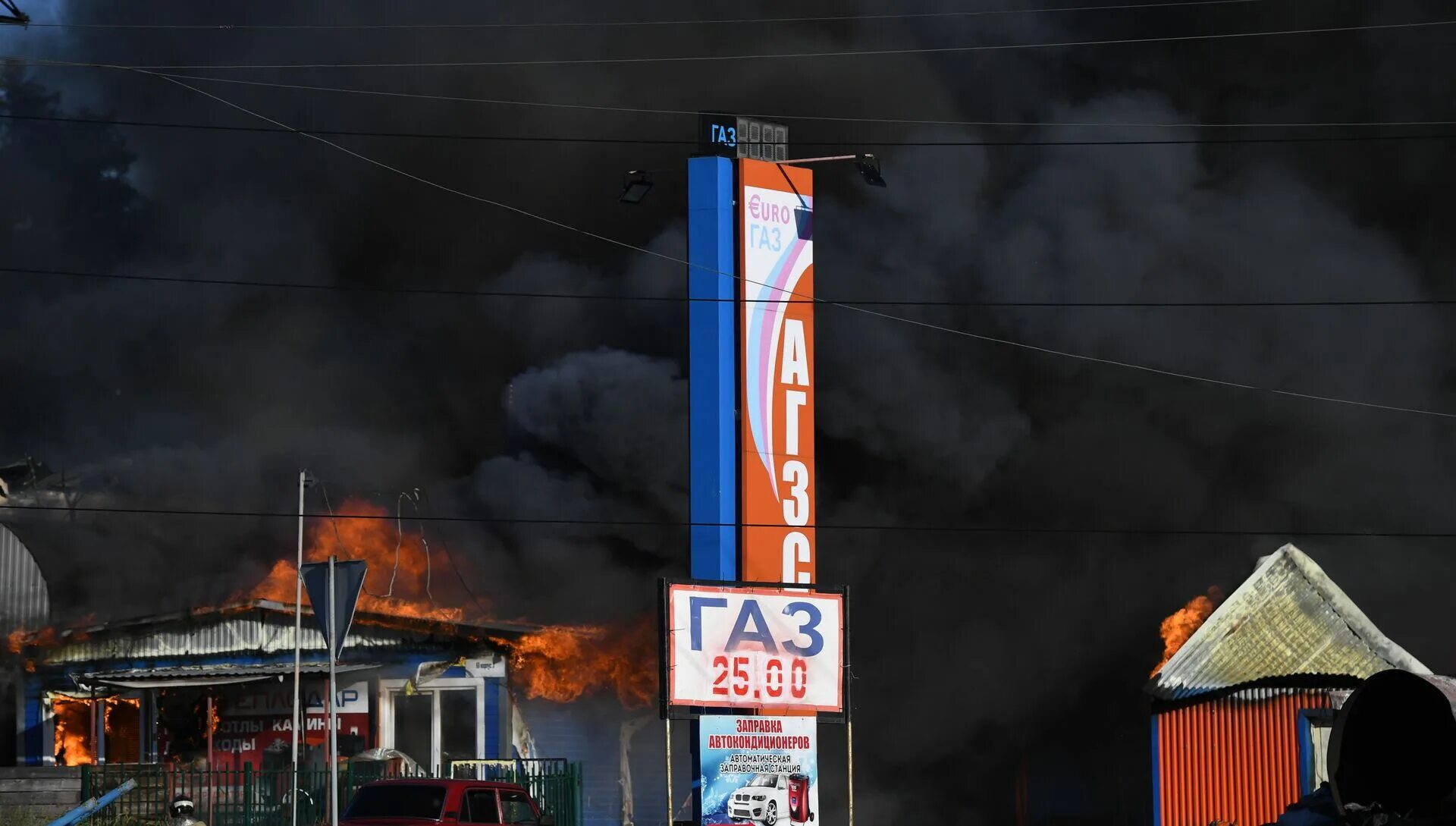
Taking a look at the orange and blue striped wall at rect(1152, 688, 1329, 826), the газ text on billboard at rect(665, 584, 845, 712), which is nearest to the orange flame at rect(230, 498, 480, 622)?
the газ text on billboard at rect(665, 584, 845, 712)

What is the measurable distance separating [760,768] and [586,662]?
41.1 feet

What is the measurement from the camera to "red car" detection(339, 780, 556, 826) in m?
20.0

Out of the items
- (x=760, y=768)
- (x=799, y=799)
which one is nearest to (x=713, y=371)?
(x=760, y=768)

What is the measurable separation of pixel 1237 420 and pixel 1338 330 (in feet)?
15.4

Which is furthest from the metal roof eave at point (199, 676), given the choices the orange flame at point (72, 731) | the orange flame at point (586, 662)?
the orange flame at point (586, 662)

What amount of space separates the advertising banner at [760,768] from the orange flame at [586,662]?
1137 centimetres

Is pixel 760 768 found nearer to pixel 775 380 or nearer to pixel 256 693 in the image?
pixel 775 380

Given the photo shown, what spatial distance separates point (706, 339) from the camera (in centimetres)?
3100

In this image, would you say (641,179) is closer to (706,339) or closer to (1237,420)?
(706,339)

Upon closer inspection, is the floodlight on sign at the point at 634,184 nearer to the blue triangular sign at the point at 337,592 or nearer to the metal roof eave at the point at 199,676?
the metal roof eave at the point at 199,676

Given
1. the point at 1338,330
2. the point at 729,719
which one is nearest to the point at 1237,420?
the point at 1338,330

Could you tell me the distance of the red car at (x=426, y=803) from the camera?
20047mm

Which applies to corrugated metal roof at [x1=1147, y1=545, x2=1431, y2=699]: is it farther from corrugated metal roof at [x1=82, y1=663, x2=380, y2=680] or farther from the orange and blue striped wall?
corrugated metal roof at [x1=82, y1=663, x2=380, y2=680]

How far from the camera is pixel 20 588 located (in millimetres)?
42000
